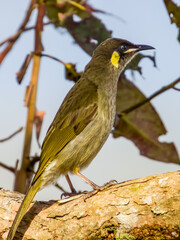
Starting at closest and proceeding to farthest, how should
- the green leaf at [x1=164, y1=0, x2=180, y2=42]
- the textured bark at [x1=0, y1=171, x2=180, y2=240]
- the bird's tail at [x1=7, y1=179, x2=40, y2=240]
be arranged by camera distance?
1. the textured bark at [x1=0, y1=171, x2=180, y2=240]
2. the bird's tail at [x1=7, y1=179, x2=40, y2=240]
3. the green leaf at [x1=164, y1=0, x2=180, y2=42]

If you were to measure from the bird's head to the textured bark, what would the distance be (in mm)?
1727

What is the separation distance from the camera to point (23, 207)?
13.1 feet

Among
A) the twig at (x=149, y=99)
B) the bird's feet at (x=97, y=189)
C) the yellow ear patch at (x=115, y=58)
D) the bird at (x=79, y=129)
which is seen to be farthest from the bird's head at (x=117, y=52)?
the bird's feet at (x=97, y=189)

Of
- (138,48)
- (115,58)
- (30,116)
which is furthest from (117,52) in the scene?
(30,116)

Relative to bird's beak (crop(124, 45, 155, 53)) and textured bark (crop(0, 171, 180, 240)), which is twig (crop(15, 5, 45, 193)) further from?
bird's beak (crop(124, 45, 155, 53))

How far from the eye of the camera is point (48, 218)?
3.99m

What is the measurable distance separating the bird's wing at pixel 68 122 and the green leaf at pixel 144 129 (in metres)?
0.41

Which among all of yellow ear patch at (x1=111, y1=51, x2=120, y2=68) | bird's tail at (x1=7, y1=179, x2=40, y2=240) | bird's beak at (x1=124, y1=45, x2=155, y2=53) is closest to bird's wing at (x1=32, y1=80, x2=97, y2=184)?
bird's tail at (x1=7, y1=179, x2=40, y2=240)

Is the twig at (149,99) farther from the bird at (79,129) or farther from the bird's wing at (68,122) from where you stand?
the bird's wing at (68,122)

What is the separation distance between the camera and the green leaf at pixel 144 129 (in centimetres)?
499

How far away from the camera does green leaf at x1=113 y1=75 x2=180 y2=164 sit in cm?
499

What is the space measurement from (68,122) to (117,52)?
3.30 ft

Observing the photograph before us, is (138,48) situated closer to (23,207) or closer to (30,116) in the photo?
(30,116)

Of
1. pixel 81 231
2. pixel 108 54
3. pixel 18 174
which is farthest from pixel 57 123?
pixel 81 231
